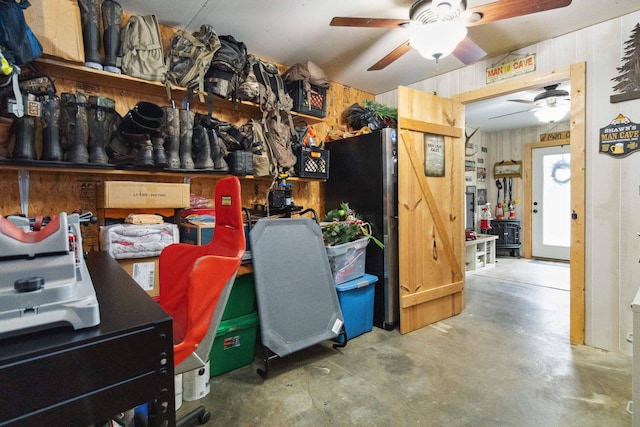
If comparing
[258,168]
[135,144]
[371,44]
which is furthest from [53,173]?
[371,44]

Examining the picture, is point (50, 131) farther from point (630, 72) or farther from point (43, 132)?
point (630, 72)

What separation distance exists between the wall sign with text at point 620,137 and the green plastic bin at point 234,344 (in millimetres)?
2882

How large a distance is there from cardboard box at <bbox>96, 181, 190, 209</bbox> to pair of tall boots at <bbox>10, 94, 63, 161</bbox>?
315 mm

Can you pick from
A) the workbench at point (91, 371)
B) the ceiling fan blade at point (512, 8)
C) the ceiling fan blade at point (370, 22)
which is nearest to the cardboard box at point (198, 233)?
the workbench at point (91, 371)

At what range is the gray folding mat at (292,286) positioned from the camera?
2139 mm

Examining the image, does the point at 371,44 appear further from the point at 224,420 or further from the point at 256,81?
the point at 224,420

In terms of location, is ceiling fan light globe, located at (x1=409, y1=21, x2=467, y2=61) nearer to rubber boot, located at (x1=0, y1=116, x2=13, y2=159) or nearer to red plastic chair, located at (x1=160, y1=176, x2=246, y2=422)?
red plastic chair, located at (x1=160, y1=176, x2=246, y2=422)

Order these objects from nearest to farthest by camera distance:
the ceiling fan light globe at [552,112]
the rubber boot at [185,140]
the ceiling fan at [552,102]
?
1. the rubber boot at [185,140]
2. the ceiling fan at [552,102]
3. the ceiling fan light globe at [552,112]

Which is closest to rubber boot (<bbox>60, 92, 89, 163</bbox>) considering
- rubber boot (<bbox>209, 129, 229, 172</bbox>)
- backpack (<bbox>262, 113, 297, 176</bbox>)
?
rubber boot (<bbox>209, 129, 229, 172</bbox>)

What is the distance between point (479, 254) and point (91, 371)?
217 inches

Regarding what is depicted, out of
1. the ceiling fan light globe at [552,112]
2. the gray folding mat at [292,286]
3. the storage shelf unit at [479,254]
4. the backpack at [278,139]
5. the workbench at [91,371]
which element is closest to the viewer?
the workbench at [91,371]

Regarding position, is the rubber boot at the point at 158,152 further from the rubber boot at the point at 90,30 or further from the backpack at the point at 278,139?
the backpack at the point at 278,139

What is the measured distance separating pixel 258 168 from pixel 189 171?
1.84ft

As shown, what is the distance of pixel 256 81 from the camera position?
2613 mm
